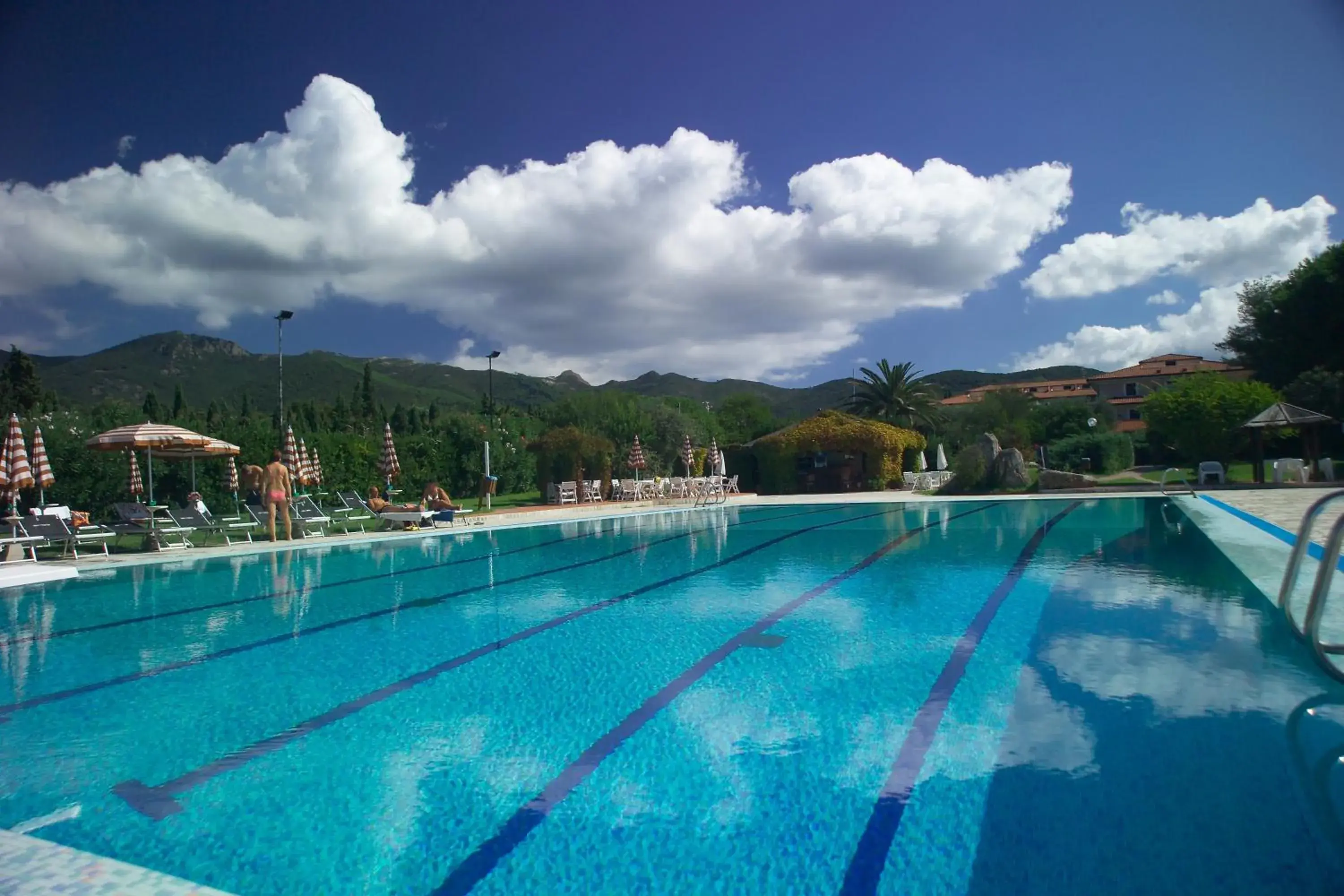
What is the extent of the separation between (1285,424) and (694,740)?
23.0m

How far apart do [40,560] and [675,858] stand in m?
12.5

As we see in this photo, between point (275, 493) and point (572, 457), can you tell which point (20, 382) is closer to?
point (572, 457)

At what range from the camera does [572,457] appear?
24578 mm

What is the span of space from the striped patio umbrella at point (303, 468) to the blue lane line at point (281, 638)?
836 cm

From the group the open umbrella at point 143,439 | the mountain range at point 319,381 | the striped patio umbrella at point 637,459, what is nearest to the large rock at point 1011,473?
the striped patio umbrella at point 637,459

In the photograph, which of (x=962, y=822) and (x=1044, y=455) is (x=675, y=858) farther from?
(x=1044, y=455)

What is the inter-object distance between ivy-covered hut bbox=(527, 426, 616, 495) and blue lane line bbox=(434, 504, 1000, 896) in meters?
18.0

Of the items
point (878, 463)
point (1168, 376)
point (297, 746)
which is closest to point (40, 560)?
point (297, 746)

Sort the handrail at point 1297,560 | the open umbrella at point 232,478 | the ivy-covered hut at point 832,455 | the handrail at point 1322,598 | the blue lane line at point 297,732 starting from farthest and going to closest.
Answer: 1. the ivy-covered hut at point 832,455
2. the open umbrella at point 232,478
3. the handrail at point 1297,560
4. the handrail at point 1322,598
5. the blue lane line at point 297,732

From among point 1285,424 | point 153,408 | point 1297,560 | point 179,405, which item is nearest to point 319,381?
point 179,405

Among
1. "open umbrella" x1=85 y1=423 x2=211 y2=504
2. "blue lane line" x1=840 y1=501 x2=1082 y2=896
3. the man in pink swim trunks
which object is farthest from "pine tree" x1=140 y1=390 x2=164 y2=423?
"blue lane line" x1=840 y1=501 x2=1082 y2=896

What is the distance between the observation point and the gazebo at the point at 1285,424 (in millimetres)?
20297

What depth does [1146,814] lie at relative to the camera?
291cm

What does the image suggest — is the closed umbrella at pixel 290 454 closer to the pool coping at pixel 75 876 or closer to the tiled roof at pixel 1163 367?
the pool coping at pixel 75 876
